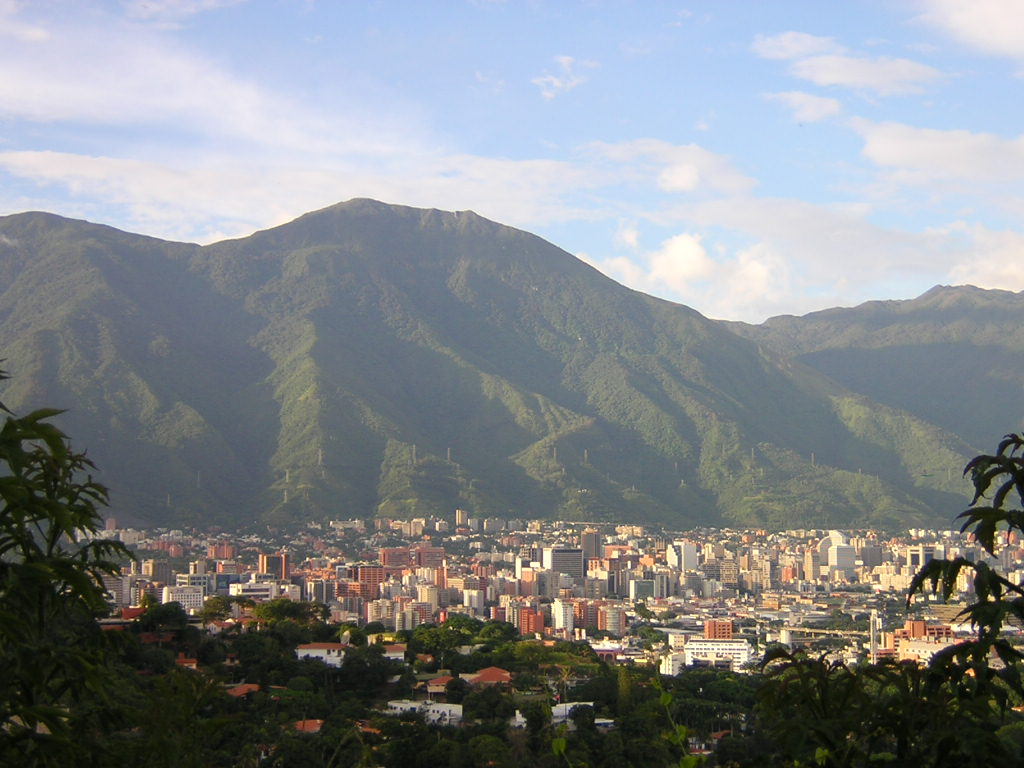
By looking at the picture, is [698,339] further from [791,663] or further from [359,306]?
[791,663]

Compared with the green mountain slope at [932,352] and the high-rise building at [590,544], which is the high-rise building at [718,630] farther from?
the green mountain slope at [932,352]

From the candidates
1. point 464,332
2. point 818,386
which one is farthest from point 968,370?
point 464,332

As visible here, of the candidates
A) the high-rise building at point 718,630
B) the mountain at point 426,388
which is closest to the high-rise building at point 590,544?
the mountain at point 426,388

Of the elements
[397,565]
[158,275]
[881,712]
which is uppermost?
[158,275]

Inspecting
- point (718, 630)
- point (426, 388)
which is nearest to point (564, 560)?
point (718, 630)

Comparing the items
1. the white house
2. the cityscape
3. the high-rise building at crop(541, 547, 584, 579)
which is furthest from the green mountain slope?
the white house

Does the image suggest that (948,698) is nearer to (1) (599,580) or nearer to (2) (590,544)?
(1) (599,580)

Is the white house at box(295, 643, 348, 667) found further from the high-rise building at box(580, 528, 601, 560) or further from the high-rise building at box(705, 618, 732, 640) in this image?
the high-rise building at box(580, 528, 601, 560)

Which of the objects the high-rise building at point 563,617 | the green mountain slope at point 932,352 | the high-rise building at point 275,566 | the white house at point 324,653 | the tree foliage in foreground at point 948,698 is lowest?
the high-rise building at point 563,617

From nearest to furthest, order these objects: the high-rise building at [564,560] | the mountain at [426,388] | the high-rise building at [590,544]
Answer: the high-rise building at [564,560] → the high-rise building at [590,544] → the mountain at [426,388]
